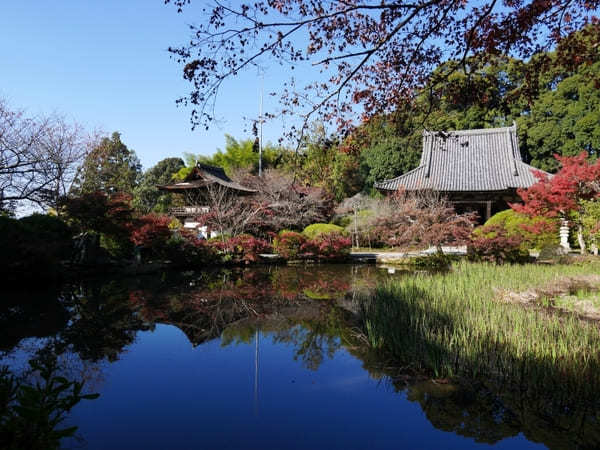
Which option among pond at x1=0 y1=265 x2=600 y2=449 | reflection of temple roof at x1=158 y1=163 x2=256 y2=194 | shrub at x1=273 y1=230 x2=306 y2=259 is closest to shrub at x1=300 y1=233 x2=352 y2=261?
shrub at x1=273 y1=230 x2=306 y2=259

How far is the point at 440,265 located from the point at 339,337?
289 inches

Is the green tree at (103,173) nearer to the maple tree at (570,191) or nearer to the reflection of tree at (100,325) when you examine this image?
the reflection of tree at (100,325)

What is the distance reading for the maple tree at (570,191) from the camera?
9500 mm

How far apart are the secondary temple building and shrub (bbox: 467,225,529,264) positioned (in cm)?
512

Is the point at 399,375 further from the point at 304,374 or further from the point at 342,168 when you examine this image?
the point at 342,168

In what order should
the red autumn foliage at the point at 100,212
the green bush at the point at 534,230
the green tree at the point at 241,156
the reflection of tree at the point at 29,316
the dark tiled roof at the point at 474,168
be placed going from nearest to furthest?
the reflection of tree at the point at 29,316, the red autumn foliage at the point at 100,212, the green bush at the point at 534,230, the dark tiled roof at the point at 474,168, the green tree at the point at 241,156

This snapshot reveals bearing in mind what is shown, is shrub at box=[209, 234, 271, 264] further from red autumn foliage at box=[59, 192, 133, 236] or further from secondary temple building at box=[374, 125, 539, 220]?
secondary temple building at box=[374, 125, 539, 220]

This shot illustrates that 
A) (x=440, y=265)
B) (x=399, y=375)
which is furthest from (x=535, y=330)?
(x=440, y=265)

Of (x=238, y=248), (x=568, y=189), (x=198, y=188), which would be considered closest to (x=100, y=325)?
(x=238, y=248)

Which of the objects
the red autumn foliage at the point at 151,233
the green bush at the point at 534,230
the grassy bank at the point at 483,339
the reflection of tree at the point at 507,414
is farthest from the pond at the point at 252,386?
the green bush at the point at 534,230

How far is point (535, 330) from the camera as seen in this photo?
363cm

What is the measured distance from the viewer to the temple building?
1688cm

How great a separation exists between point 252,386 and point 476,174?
1664 centimetres

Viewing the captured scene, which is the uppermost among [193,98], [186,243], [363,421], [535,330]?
[193,98]
